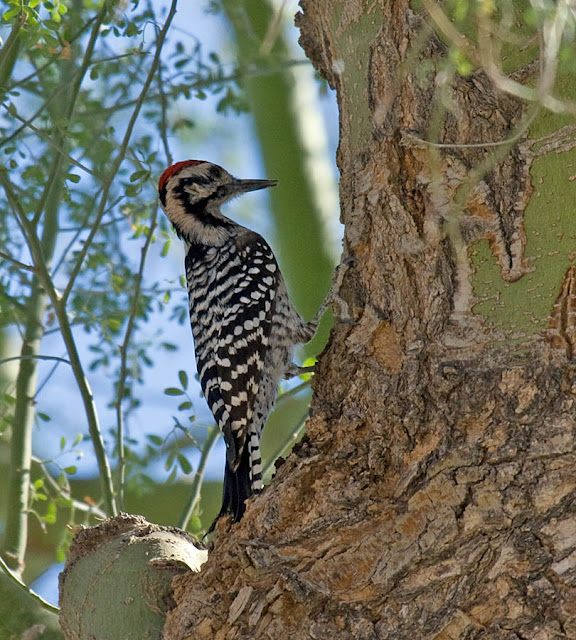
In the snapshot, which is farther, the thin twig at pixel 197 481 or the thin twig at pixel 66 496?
the thin twig at pixel 66 496

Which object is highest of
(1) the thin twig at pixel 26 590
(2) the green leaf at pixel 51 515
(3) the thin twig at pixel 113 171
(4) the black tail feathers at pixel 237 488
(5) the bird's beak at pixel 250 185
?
(5) the bird's beak at pixel 250 185

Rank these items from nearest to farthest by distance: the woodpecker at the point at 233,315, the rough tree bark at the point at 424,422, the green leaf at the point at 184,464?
the rough tree bark at the point at 424,422
the woodpecker at the point at 233,315
the green leaf at the point at 184,464

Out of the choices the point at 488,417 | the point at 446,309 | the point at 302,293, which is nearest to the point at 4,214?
the point at 302,293

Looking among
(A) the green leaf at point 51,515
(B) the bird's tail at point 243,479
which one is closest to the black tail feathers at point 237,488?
(B) the bird's tail at point 243,479

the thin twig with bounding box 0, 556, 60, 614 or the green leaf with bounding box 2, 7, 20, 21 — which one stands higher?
the green leaf with bounding box 2, 7, 20, 21

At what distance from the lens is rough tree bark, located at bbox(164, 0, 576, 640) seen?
2.26m

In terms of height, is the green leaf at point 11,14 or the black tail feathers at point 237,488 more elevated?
the green leaf at point 11,14

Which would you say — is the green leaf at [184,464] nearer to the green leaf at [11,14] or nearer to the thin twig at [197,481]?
the thin twig at [197,481]

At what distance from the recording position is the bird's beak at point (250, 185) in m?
4.52

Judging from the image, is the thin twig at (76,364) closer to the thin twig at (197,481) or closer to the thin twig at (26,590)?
the thin twig at (197,481)

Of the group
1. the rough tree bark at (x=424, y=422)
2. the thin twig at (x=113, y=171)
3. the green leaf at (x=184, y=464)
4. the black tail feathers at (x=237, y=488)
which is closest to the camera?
the rough tree bark at (x=424, y=422)

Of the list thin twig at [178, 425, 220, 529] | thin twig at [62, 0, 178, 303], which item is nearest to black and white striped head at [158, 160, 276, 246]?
thin twig at [62, 0, 178, 303]

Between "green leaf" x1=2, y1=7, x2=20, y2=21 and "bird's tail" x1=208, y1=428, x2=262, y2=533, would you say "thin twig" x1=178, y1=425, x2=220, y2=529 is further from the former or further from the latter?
"green leaf" x1=2, y1=7, x2=20, y2=21

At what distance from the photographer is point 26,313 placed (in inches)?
153
